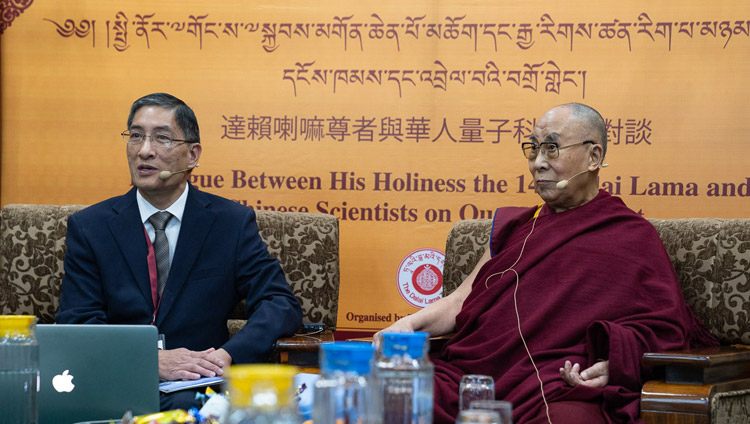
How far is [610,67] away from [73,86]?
2.45 m

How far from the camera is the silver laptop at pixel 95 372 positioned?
172 centimetres

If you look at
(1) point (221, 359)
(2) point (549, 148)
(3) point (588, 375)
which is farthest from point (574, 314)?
(1) point (221, 359)

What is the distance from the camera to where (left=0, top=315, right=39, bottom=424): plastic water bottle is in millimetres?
1576

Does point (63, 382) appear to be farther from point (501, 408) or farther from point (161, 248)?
point (161, 248)

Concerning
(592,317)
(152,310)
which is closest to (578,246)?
(592,317)

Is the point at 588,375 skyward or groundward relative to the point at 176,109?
groundward

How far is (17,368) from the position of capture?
1.58m

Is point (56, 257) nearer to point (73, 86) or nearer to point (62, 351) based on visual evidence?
point (73, 86)

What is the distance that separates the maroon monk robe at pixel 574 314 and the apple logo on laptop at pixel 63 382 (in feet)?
3.55

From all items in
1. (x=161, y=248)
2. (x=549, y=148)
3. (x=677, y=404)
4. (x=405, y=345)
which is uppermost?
(x=549, y=148)

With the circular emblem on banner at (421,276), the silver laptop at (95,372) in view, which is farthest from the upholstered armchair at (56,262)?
the silver laptop at (95,372)

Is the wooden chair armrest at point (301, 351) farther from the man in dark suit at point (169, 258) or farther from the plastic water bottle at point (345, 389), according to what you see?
the plastic water bottle at point (345, 389)

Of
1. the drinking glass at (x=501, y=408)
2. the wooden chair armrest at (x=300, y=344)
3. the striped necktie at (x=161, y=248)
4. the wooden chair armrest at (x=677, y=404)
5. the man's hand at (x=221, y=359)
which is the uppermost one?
the striped necktie at (x=161, y=248)

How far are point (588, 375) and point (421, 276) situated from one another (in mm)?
1352
